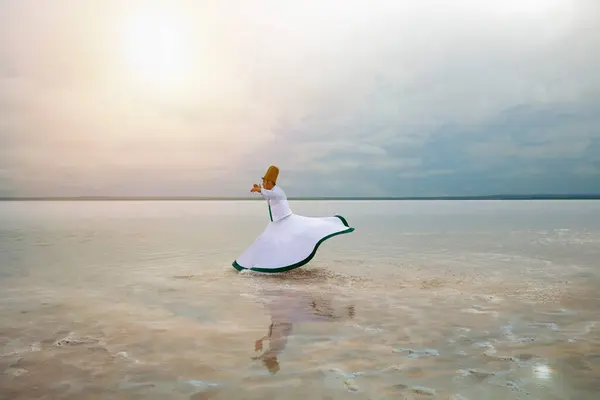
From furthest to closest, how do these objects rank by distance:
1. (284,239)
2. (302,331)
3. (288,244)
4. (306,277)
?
(284,239)
(288,244)
(306,277)
(302,331)

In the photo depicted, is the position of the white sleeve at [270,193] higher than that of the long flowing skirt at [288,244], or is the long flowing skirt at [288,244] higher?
the white sleeve at [270,193]

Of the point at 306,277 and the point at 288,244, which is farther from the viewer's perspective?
the point at 288,244

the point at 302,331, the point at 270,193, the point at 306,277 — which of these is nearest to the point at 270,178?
the point at 270,193

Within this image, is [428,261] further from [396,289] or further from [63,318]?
[63,318]

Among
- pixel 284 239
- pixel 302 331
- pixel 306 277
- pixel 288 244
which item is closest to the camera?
pixel 302 331

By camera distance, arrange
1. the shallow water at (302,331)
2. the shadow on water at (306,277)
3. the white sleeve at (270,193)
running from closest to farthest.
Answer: the shallow water at (302,331)
the shadow on water at (306,277)
the white sleeve at (270,193)

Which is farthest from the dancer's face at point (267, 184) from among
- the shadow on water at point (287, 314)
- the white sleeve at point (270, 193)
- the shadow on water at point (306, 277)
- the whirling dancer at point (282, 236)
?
the shadow on water at point (287, 314)

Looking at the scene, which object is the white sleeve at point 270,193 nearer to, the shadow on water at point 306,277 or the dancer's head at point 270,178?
the dancer's head at point 270,178

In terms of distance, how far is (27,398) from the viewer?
513cm

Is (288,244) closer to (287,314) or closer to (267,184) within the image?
(267,184)

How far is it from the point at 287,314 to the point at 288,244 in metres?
4.44

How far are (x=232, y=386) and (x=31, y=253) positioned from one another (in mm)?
15676

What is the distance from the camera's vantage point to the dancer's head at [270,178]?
13625 millimetres

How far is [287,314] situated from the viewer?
28.9ft
